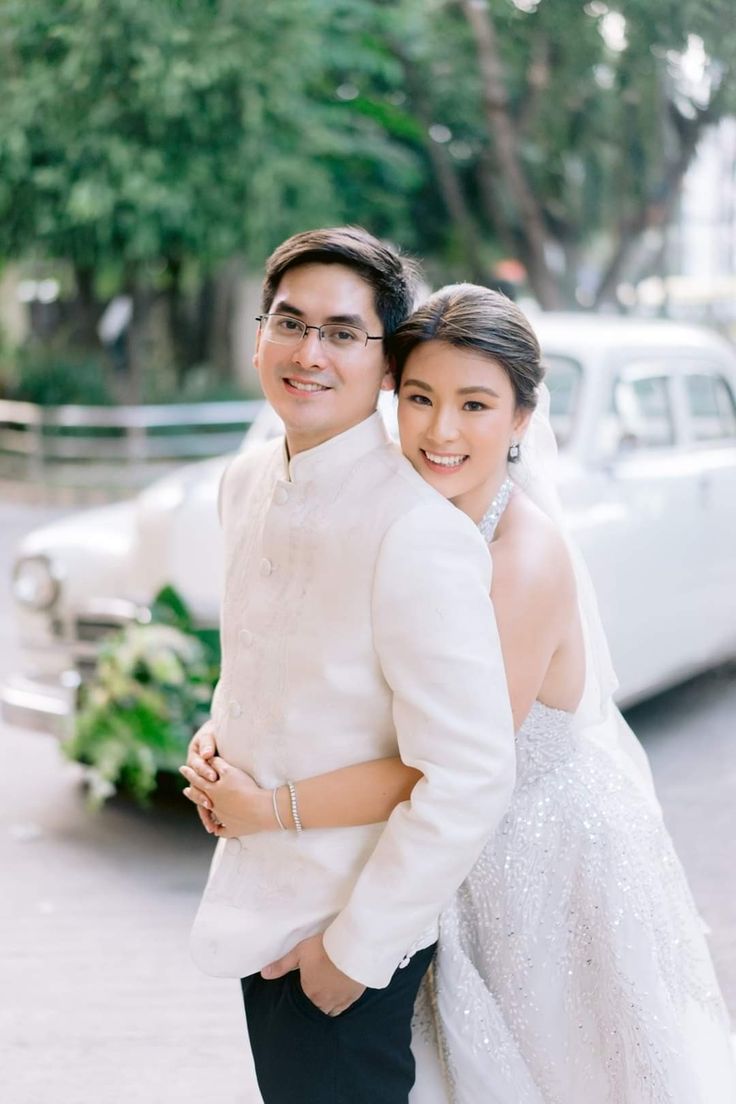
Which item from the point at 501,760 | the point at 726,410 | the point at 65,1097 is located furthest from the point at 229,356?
the point at 501,760

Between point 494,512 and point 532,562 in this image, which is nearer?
point 532,562

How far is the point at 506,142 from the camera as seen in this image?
10.4 meters

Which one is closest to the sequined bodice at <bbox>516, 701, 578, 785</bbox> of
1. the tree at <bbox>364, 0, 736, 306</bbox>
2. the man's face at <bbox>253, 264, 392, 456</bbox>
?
the man's face at <bbox>253, 264, 392, 456</bbox>

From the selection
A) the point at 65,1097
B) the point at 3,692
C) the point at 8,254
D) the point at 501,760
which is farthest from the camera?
the point at 8,254

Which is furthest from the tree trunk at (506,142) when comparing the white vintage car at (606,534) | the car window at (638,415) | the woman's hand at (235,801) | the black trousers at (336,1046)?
the black trousers at (336,1046)

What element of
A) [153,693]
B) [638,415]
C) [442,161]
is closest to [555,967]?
[153,693]

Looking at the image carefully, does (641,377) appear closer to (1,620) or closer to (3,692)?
(3,692)

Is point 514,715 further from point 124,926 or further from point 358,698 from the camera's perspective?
point 124,926

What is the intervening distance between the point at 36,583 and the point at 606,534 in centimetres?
208

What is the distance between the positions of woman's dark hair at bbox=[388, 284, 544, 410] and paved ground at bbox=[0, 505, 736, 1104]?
1935mm

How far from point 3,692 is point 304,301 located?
10.7ft

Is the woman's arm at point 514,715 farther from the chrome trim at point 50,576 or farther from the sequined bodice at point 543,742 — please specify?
the chrome trim at point 50,576

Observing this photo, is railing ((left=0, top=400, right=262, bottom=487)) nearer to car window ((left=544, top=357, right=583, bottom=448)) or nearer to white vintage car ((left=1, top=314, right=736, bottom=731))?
white vintage car ((left=1, top=314, right=736, bottom=731))

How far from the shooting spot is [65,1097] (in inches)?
120
